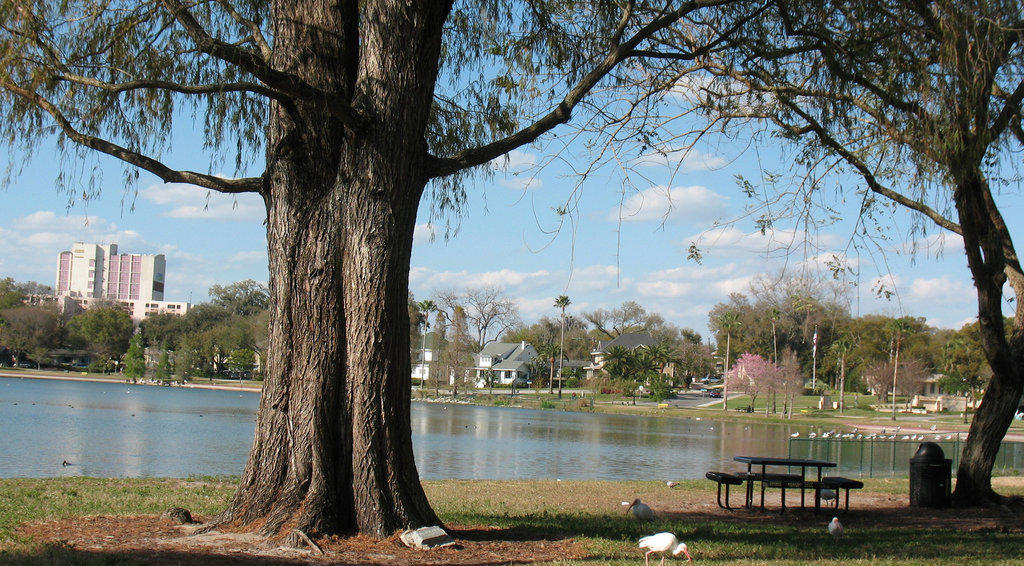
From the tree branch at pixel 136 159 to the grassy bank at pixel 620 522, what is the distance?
2.84 m

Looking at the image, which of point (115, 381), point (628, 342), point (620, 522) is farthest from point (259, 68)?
point (628, 342)

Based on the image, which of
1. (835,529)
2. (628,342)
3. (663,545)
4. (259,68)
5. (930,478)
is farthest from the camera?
(628,342)

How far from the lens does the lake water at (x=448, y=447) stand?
19.2 meters

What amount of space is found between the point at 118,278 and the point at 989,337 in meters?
172

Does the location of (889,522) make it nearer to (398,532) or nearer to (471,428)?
(398,532)

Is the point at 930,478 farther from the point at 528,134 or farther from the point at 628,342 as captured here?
the point at 628,342

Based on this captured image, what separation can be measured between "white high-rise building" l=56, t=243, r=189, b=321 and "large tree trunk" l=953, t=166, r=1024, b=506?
150m

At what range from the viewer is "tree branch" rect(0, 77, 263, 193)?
6.68 metres

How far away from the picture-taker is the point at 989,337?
10.2 meters

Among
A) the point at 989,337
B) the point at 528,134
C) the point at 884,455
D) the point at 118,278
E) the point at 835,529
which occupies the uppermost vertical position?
the point at 118,278

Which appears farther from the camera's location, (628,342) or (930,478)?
(628,342)

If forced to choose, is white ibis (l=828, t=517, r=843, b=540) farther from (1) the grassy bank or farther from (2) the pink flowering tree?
(2) the pink flowering tree

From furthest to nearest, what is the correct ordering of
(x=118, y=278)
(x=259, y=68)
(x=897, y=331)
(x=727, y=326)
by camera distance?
(x=118, y=278)
(x=727, y=326)
(x=897, y=331)
(x=259, y=68)

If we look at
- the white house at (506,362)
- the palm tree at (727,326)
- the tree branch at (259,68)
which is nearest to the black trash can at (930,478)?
the tree branch at (259,68)
